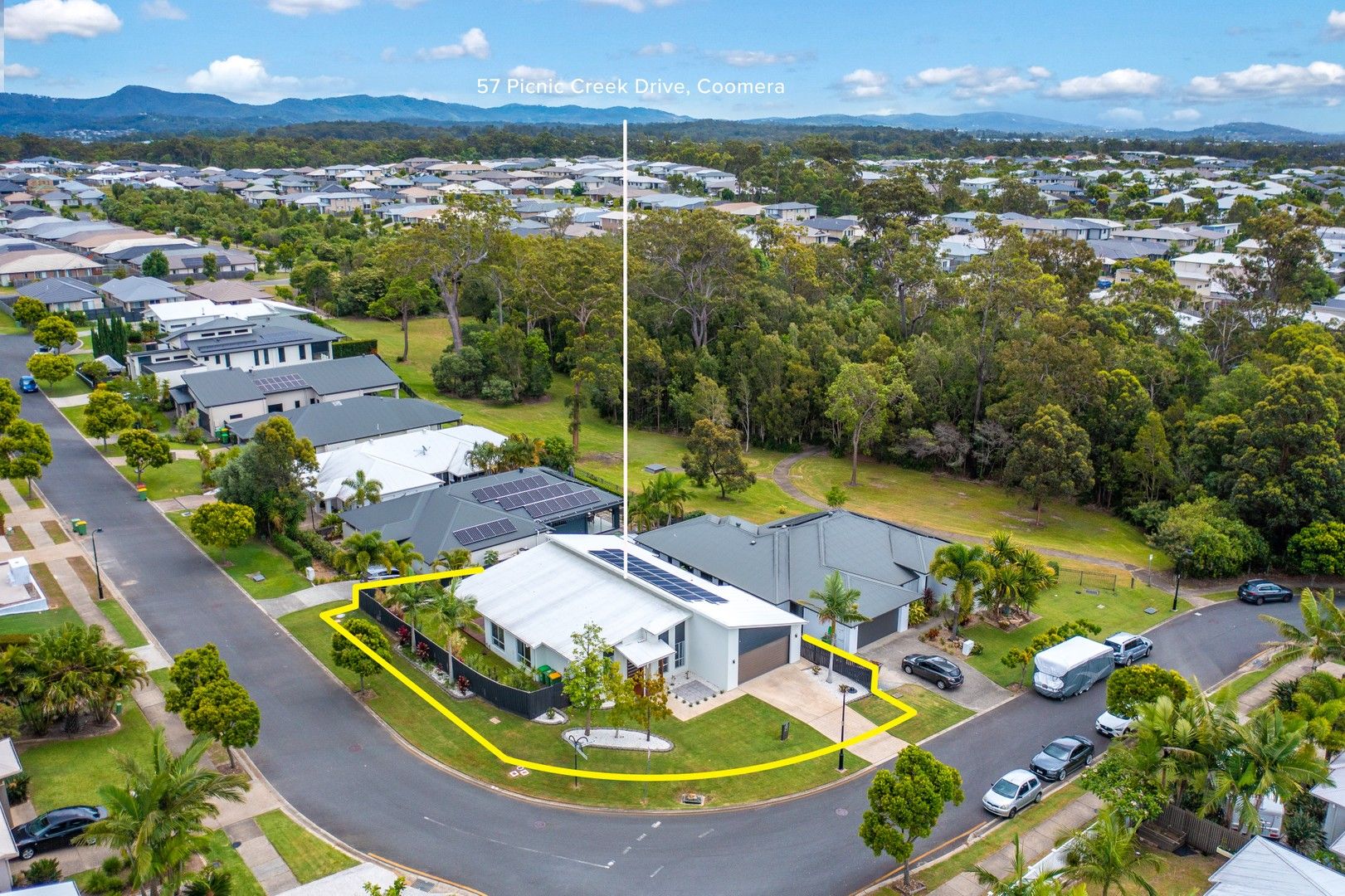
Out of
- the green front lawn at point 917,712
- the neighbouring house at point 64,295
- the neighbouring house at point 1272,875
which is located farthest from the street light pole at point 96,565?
the neighbouring house at point 64,295

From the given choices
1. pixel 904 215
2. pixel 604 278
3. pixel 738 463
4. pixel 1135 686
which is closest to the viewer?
pixel 1135 686

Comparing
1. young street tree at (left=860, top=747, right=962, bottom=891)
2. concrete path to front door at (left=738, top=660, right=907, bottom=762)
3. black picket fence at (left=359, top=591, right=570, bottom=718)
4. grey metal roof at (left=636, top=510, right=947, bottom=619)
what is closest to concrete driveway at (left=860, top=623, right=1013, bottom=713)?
grey metal roof at (left=636, top=510, right=947, bottom=619)

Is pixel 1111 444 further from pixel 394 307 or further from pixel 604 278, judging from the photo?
pixel 394 307

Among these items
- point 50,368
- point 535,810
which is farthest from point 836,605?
point 50,368

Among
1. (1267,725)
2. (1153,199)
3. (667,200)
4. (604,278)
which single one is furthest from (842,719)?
(1153,199)

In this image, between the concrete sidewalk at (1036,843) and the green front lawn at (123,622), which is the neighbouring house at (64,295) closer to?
the green front lawn at (123,622)

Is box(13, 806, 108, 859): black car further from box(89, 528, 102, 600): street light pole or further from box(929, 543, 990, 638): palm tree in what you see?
box(929, 543, 990, 638): palm tree
